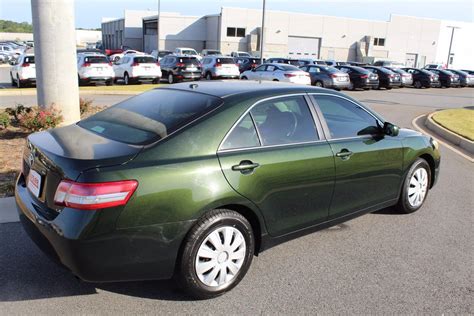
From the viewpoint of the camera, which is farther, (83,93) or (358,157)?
(83,93)

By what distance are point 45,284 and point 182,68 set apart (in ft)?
68.6

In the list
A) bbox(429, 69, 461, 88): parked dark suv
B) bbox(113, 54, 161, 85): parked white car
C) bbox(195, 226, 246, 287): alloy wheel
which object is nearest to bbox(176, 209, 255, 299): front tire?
bbox(195, 226, 246, 287): alloy wheel

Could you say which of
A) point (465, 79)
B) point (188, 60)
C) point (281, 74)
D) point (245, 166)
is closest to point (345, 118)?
→ point (245, 166)

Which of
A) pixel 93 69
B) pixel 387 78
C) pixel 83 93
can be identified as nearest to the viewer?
pixel 83 93

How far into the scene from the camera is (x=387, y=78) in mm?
27922

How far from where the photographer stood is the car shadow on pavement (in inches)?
132

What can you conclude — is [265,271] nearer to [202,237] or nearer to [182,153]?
[202,237]

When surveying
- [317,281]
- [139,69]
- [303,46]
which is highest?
[303,46]

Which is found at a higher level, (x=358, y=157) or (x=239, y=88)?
(x=239, y=88)

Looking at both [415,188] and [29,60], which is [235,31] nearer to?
[29,60]

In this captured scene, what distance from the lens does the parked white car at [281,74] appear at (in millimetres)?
22023

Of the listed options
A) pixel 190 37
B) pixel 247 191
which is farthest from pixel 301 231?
pixel 190 37

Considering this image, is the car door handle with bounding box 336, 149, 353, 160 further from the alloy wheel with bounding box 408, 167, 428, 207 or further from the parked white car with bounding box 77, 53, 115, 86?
the parked white car with bounding box 77, 53, 115, 86

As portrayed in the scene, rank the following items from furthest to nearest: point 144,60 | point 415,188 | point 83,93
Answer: point 144,60 → point 83,93 → point 415,188
